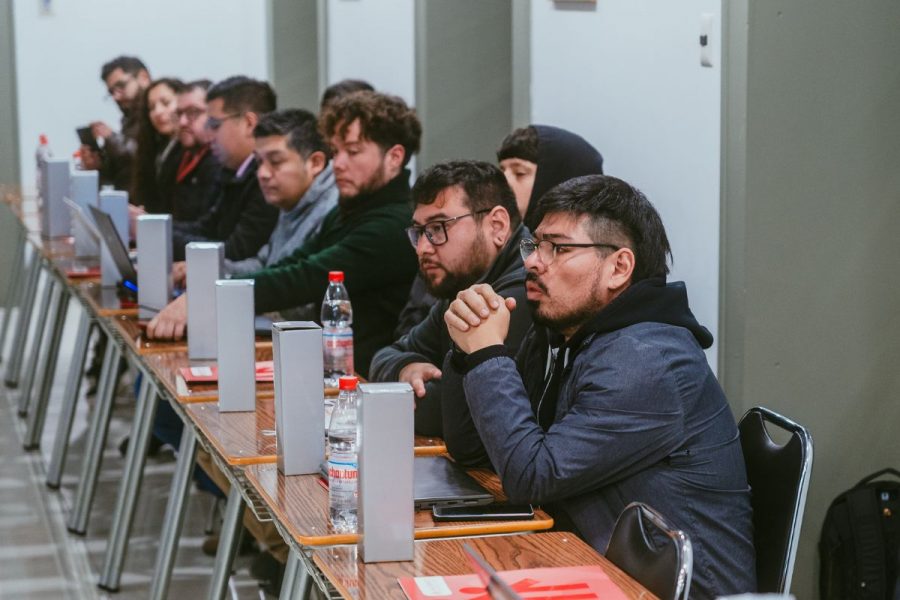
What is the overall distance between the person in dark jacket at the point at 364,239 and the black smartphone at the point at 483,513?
5.70ft

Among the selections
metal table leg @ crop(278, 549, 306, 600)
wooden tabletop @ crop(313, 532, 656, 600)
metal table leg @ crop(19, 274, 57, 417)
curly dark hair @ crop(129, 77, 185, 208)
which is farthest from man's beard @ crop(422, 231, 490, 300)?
curly dark hair @ crop(129, 77, 185, 208)

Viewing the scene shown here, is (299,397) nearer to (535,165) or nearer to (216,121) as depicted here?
(535,165)

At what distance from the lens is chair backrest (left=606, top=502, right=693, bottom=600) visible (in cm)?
188

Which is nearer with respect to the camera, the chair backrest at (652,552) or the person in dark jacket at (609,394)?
the chair backrest at (652,552)

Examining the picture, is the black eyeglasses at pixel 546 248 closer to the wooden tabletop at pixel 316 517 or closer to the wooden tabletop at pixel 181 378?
the wooden tabletop at pixel 316 517

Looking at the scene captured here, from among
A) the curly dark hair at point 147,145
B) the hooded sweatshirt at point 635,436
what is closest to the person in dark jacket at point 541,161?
the hooded sweatshirt at point 635,436

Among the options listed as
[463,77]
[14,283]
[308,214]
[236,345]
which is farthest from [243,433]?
[14,283]

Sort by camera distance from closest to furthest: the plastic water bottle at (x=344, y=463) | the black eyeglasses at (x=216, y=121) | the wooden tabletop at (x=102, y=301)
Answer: the plastic water bottle at (x=344, y=463)
the wooden tabletop at (x=102, y=301)
the black eyeglasses at (x=216, y=121)

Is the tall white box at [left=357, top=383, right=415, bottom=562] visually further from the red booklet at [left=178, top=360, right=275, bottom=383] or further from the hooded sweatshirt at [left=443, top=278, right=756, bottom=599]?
the red booklet at [left=178, top=360, right=275, bottom=383]

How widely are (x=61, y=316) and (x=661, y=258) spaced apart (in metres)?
3.82

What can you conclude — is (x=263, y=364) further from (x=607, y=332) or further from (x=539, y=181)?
(x=607, y=332)

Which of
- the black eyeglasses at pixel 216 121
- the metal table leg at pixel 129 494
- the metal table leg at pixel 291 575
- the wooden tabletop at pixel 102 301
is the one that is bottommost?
the metal table leg at pixel 129 494

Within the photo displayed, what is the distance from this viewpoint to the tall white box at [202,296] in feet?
11.6

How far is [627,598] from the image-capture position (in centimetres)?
189
